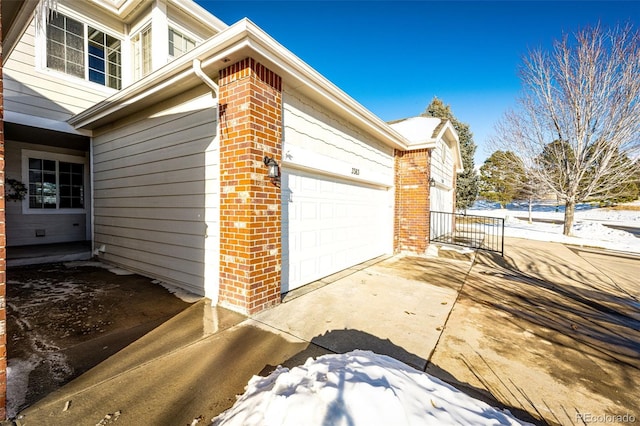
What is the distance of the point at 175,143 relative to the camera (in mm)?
4355

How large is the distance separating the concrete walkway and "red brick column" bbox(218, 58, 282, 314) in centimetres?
42

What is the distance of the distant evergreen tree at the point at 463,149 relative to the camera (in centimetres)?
2186

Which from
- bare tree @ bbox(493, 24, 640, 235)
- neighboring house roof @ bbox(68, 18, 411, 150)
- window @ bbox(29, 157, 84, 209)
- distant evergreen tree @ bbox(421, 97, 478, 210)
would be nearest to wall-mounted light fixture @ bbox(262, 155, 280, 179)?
A: neighboring house roof @ bbox(68, 18, 411, 150)

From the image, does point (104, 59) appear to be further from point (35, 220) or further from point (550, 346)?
point (550, 346)

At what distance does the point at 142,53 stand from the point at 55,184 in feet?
14.6

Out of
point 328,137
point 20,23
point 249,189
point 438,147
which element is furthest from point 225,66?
point 438,147

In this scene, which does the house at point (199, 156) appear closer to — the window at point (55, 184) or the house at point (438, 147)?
the window at point (55, 184)

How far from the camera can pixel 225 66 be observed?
3537mm

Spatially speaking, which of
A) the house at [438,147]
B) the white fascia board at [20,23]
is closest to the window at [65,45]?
the white fascia board at [20,23]

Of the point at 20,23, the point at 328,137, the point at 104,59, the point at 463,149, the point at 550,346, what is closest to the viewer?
the point at 550,346

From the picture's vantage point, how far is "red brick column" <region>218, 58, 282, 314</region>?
3.34 metres

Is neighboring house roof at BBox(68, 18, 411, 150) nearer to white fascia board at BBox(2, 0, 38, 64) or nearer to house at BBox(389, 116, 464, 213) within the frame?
white fascia board at BBox(2, 0, 38, 64)

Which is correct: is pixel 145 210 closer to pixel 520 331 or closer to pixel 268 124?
pixel 268 124

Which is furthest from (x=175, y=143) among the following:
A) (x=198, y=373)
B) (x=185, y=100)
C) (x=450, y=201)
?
(x=450, y=201)
